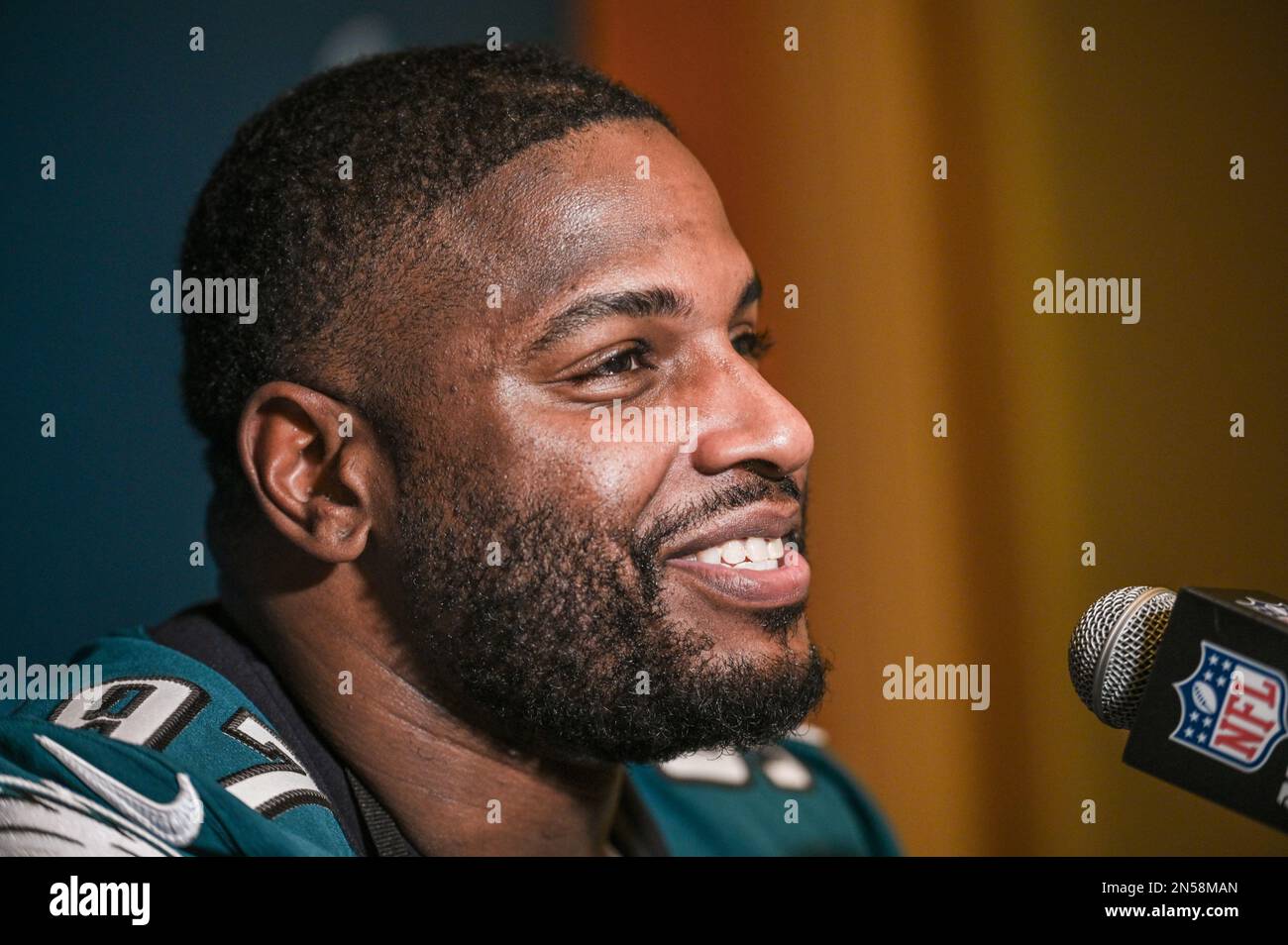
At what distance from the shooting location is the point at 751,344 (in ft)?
5.13

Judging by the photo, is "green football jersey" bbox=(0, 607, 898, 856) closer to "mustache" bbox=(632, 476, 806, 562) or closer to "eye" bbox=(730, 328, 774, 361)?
"mustache" bbox=(632, 476, 806, 562)

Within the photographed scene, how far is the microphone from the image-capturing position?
90 cm

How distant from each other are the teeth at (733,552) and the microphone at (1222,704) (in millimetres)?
489

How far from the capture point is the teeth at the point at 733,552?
4.47 feet

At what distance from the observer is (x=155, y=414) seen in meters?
1.99

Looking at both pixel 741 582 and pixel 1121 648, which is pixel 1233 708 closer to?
pixel 1121 648

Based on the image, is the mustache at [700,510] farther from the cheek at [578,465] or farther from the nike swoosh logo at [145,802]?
the nike swoosh logo at [145,802]

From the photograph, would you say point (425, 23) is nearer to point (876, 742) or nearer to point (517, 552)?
point (517, 552)

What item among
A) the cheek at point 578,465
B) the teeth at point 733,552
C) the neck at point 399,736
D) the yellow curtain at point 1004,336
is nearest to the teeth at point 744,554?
the teeth at point 733,552

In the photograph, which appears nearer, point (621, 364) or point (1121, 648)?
point (1121, 648)

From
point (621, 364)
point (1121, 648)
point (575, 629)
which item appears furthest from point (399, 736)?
point (1121, 648)

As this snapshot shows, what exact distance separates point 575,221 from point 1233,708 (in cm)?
83

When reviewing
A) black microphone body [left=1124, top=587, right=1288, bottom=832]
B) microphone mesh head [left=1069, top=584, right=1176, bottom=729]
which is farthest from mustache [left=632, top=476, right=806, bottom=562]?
black microphone body [left=1124, top=587, right=1288, bottom=832]
